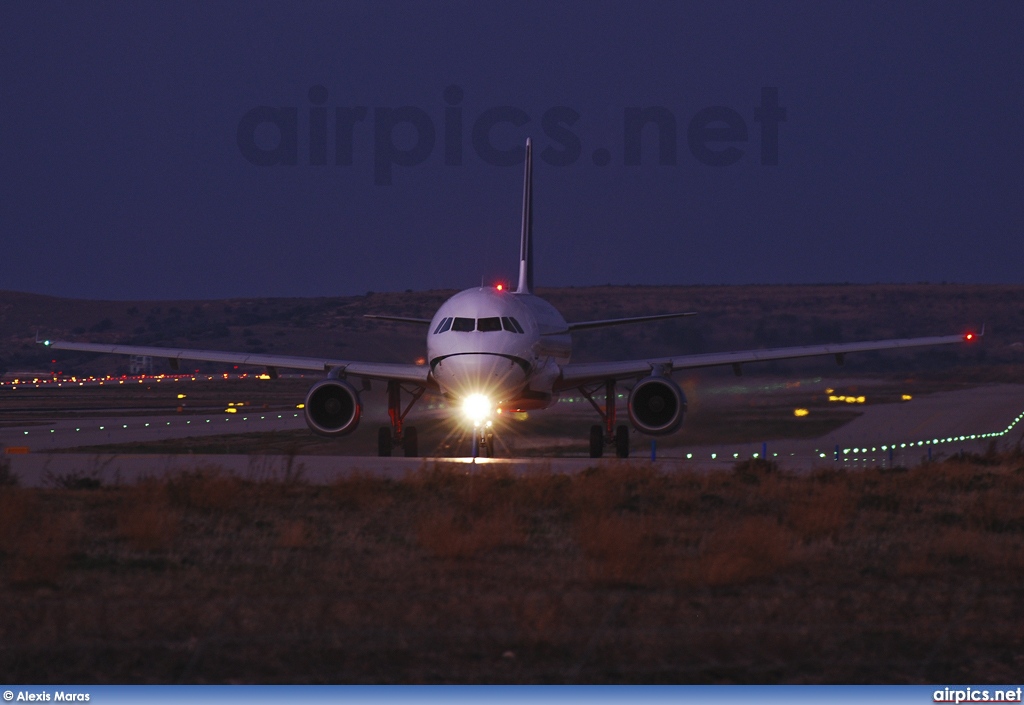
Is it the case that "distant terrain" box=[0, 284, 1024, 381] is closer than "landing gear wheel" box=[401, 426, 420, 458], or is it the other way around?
"landing gear wheel" box=[401, 426, 420, 458]

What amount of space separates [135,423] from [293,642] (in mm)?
44085

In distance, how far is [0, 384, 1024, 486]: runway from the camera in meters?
28.5

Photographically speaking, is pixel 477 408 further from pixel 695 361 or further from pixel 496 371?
pixel 695 361

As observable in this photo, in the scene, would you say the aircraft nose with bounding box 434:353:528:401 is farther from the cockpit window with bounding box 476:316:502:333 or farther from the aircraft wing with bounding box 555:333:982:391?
the aircraft wing with bounding box 555:333:982:391

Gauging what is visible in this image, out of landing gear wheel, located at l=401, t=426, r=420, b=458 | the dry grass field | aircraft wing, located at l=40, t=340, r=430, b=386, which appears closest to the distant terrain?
aircraft wing, located at l=40, t=340, r=430, b=386

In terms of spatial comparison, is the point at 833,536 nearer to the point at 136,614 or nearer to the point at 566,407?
the point at 136,614

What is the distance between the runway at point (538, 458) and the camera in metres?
28.5

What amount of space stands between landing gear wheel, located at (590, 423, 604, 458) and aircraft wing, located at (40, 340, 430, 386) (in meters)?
4.33

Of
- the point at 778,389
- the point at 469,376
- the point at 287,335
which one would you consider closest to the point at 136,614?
the point at 469,376

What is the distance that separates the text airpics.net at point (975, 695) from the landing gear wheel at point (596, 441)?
2557 cm

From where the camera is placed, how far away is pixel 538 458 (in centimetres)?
3422

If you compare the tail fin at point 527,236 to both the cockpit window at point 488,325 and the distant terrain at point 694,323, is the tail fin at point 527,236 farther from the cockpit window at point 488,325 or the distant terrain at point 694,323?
the distant terrain at point 694,323

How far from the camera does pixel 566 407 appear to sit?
174ft

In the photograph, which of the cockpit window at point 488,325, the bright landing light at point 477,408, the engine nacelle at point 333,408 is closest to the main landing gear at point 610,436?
the bright landing light at point 477,408
